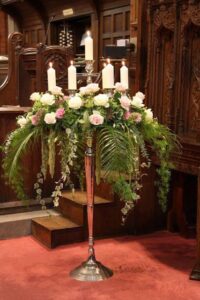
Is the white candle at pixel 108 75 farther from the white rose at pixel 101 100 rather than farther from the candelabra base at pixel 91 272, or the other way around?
the candelabra base at pixel 91 272

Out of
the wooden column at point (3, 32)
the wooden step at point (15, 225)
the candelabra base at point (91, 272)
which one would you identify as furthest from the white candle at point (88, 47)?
the wooden column at point (3, 32)

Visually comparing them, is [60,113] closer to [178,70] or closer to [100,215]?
[178,70]

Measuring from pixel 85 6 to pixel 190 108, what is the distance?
4.07 m

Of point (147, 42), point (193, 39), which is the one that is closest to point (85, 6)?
point (147, 42)

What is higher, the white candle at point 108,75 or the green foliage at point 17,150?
the white candle at point 108,75

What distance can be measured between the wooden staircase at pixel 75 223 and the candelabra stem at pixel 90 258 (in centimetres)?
64

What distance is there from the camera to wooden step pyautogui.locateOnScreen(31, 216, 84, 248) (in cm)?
381

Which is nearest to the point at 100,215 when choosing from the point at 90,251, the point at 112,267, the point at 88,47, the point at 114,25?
the point at 112,267

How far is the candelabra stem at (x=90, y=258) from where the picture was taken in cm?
301

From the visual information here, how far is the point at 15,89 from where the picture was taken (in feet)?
18.2

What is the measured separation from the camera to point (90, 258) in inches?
123

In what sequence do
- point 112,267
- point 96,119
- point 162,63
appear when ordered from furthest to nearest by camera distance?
point 162,63
point 112,267
point 96,119

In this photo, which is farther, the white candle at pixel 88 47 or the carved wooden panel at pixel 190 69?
the carved wooden panel at pixel 190 69

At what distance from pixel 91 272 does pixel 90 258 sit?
90 millimetres
